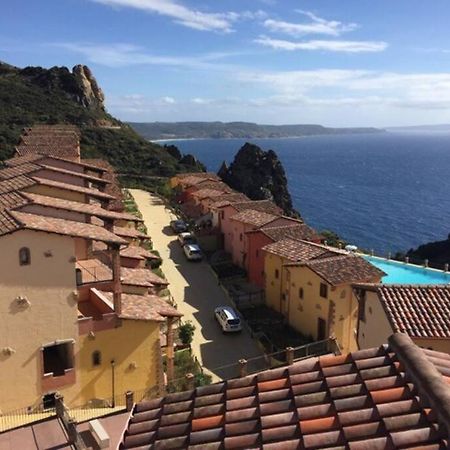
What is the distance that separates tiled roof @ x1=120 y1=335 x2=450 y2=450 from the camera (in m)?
5.79

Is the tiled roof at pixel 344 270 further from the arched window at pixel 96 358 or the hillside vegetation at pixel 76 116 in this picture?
the hillside vegetation at pixel 76 116

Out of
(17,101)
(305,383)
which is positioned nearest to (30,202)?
(305,383)

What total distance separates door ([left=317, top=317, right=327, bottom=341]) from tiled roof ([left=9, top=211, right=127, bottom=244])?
15.8m

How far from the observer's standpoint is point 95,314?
66.7 feet

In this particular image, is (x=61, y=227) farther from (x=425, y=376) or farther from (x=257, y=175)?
(x=257, y=175)

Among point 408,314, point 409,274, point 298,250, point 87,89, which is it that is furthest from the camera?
point 87,89

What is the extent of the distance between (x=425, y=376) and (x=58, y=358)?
53.2ft

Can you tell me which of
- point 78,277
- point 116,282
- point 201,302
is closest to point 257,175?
point 201,302

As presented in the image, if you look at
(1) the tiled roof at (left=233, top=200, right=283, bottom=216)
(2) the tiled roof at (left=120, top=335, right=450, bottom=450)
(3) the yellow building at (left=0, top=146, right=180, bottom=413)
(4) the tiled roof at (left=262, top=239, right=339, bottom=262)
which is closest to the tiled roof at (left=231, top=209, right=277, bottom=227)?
(1) the tiled roof at (left=233, top=200, right=283, bottom=216)

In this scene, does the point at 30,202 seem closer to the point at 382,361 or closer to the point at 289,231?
the point at 382,361

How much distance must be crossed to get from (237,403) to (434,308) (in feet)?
50.7

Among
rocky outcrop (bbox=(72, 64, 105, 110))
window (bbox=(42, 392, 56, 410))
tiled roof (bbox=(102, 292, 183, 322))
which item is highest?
rocky outcrop (bbox=(72, 64, 105, 110))

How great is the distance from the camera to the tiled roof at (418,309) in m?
19.1

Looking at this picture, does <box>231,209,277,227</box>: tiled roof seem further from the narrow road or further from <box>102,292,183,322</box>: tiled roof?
<box>102,292,183,322</box>: tiled roof
